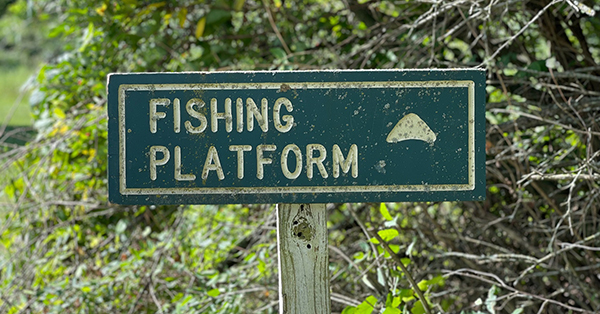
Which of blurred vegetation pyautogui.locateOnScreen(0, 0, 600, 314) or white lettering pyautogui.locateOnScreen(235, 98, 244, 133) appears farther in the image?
blurred vegetation pyautogui.locateOnScreen(0, 0, 600, 314)

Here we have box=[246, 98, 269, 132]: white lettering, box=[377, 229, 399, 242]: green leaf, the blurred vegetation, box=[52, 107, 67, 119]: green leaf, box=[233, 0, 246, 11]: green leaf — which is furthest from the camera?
box=[52, 107, 67, 119]: green leaf

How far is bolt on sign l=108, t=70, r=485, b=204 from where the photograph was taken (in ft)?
3.65

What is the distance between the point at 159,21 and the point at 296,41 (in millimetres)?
548

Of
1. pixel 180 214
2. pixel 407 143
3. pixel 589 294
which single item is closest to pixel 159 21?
pixel 180 214

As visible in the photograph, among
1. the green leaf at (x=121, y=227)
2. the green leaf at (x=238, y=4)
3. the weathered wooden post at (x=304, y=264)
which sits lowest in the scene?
the weathered wooden post at (x=304, y=264)

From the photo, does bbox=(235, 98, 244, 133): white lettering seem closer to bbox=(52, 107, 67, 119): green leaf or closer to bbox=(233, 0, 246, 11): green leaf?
bbox=(233, 0, 246, 11): green leaf

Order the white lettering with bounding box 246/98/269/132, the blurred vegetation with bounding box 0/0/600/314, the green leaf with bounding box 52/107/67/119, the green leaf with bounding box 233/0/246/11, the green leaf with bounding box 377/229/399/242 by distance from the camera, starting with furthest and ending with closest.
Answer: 1. the green leaf with bounding box 52/107/67/119
2. the green leaf with bounding box 233/0/246/11
3. the blurred vegetation with bounding box 0/0/600/314
4. the green leaf with bounding box 377/229/399/242
5. the white lettering with bounding box 246/98/269/132

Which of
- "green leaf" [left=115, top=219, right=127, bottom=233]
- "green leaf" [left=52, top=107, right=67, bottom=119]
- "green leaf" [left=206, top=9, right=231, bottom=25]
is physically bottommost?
"green leaf" [left=115, top=219, right=127, bottom=233]

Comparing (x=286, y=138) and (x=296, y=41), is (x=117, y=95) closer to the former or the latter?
(x=286, y=138)

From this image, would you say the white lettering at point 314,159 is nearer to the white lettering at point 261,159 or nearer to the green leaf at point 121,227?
the white lettering at point 261,159

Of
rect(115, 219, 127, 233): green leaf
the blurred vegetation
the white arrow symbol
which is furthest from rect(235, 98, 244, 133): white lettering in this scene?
rect(115, 219, 127, 233): green leaf

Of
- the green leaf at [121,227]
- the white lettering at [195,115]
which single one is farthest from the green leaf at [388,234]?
the green leaf at [121,227]

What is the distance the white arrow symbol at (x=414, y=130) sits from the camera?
1113mm

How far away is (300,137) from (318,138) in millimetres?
35
